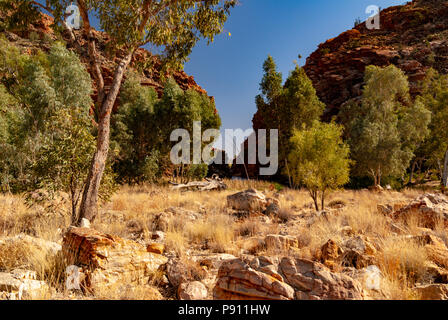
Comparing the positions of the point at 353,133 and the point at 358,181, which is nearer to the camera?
the point at 353,133

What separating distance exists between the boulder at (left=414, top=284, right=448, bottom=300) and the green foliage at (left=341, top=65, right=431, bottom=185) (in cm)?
2180

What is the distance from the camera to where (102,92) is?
6.38 metres

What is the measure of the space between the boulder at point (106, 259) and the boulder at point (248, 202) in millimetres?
5997

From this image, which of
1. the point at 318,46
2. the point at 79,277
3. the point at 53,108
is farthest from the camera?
the point at 318,46

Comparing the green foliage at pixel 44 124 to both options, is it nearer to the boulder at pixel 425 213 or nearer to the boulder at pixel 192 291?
the boulder at pixel 192 291

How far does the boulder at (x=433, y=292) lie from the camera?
7.34 feet

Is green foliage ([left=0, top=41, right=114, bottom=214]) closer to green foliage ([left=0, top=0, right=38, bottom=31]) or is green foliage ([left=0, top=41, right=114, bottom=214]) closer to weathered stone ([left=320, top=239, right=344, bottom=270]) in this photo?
Result: green foliage ([left=0, top=0, right=38, bottom=31])

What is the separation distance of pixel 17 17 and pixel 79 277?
822 cm

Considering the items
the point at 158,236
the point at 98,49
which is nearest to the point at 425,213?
the point at 158,236

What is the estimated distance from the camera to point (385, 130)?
2111 centimetres

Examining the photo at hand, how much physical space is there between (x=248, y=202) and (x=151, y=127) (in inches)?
612

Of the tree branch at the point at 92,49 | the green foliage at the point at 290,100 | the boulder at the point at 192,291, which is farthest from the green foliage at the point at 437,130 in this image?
the tree branch at the point at 92,49
